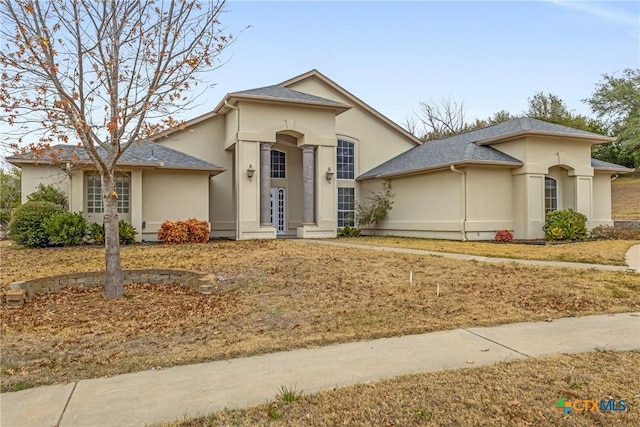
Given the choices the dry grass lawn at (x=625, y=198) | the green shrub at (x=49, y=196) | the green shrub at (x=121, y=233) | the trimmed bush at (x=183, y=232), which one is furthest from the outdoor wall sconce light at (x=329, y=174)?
the dry grass lawn at (x=625, y=198)

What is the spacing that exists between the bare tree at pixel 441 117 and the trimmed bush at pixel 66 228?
38438 millimetres

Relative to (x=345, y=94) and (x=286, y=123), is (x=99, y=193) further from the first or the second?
(x=345, y=94)

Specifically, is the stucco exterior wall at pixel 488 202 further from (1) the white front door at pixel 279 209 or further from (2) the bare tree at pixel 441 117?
(2) the bare tree at pixel 441 117

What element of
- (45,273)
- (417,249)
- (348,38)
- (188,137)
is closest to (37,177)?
(188,137)

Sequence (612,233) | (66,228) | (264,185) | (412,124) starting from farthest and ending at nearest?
(412,124) → (264,185) → (612,233) → (66,228)

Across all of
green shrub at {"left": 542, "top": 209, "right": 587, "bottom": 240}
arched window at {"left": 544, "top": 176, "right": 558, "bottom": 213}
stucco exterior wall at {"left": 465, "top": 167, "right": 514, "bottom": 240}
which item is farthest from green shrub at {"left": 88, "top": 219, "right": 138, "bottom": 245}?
arched window at {"left": 544, "top": 176, "right": 558, "bottom": 213}

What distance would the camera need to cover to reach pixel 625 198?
30141 millimetres

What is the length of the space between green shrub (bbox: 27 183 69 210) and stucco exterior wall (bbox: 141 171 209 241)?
2.88m

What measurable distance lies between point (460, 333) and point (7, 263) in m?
11.1

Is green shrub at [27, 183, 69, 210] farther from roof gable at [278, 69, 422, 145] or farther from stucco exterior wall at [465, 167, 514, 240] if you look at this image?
stucco exterior wall at [465, 167, 514, 240]

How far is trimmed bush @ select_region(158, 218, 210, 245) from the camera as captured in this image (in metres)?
16.2

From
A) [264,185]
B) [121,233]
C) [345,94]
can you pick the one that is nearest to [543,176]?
[345,94]

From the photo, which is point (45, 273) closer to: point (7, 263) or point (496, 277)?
point (7, 263)

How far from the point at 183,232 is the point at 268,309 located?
11.1 m
